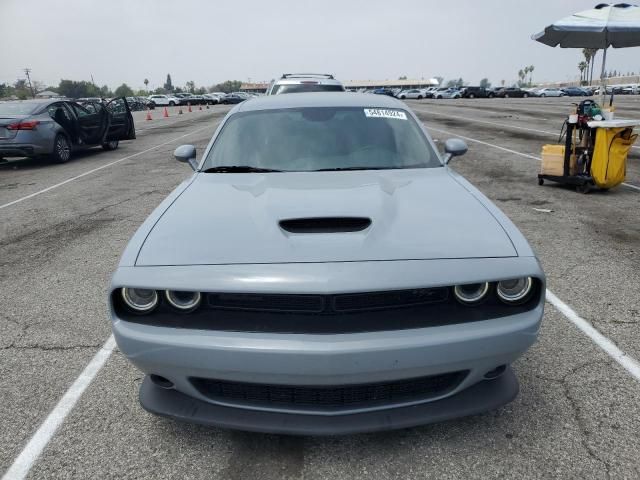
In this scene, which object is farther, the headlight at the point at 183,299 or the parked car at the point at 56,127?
the parked car at the point at 56,127

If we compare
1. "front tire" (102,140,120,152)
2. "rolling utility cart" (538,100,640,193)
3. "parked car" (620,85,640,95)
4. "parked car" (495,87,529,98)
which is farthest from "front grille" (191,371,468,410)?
"parked car" (620,85,640,95)

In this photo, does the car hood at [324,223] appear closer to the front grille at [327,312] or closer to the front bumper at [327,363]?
the front grille at [327,312]

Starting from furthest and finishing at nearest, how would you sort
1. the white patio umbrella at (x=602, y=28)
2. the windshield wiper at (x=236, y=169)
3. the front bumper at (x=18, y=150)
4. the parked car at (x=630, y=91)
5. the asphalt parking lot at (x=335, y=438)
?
the parked car at (x=630, y=91) → the front bumper at (x=18, y=150) → the white patio umbrella at (x=602, y=28) → the windshield wiper at (x=236, y=169) → the asphalt parking lot at (x=335, y=438)

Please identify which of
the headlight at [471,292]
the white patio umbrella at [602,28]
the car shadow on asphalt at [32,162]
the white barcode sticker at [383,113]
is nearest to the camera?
the headlight at [471,292]

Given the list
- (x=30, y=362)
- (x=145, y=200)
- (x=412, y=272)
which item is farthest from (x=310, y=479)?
(x=145, y=200)

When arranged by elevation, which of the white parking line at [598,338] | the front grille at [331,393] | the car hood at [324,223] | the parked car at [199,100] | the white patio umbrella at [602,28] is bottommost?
the white parking line at [598,338]

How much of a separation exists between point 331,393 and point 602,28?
8.80 m

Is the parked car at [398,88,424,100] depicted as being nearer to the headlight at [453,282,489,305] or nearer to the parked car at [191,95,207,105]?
the parked car at [191,95,207,105]

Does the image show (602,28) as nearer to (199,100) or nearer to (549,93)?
(199,100)

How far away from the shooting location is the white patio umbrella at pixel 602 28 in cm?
820

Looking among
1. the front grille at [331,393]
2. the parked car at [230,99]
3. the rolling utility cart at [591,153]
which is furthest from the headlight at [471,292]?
the parked car at [230,99]

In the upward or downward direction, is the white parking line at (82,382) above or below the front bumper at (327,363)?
below

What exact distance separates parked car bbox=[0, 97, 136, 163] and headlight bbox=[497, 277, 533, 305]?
39.7ft

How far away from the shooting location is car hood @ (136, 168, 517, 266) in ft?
6.91
